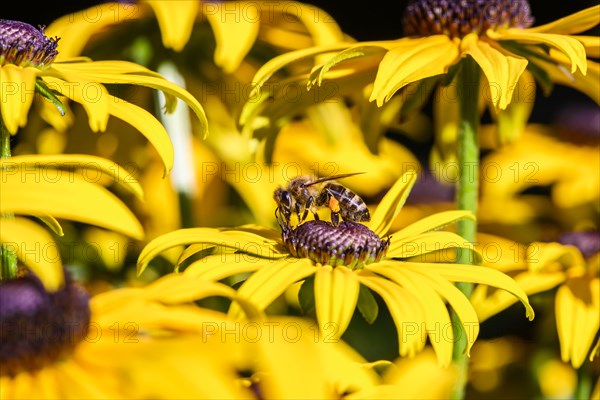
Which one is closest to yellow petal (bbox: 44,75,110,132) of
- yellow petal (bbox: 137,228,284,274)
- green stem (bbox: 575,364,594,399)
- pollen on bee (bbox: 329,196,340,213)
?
yellow petal (bbox: 137,228,284,274)

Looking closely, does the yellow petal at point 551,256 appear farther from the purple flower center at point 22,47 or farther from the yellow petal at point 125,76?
the purple flower center at point 22,47

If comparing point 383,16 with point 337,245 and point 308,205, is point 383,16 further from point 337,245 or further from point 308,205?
point 337,245

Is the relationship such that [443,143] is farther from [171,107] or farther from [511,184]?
[171,107]

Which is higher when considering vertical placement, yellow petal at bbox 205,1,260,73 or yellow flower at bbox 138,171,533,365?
yellow petal at bbox 205,1,260,73

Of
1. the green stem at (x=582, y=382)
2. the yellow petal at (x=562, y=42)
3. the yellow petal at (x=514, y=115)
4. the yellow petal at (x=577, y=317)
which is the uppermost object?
the yellow petal at (x=562, y=42)

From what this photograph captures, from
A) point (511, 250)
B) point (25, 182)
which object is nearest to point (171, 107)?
point (25, 182)

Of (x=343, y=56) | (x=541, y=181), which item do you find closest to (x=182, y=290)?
(x=343, y=56)

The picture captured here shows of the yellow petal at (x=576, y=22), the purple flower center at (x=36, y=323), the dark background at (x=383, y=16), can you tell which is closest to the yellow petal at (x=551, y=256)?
the yellow petal at (x=576, y=22)

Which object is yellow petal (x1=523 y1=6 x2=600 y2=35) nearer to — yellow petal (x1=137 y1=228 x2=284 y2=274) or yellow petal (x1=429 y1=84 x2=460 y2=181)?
yellow petal (x1=429 y1=84 x2=460 y2=181)
